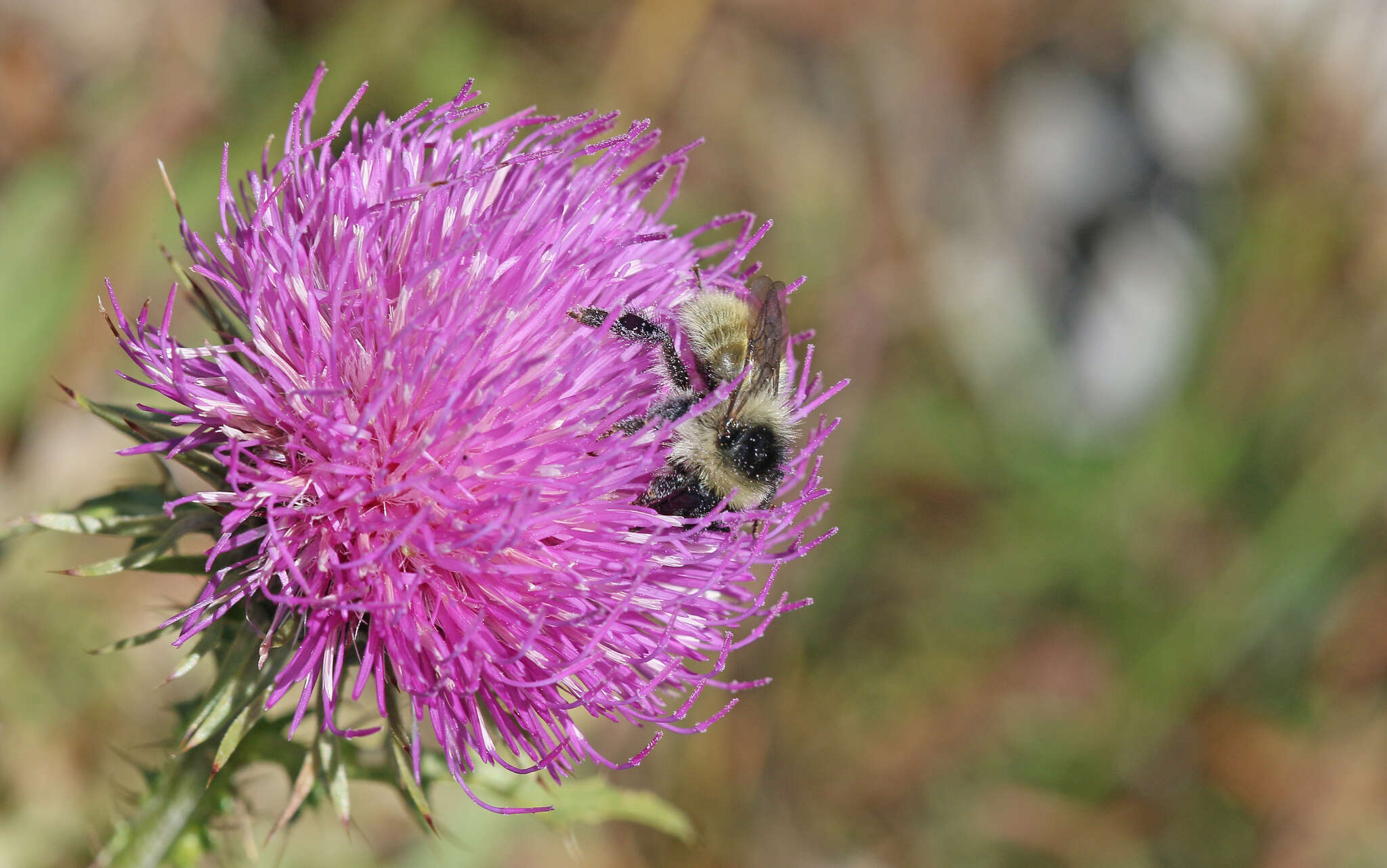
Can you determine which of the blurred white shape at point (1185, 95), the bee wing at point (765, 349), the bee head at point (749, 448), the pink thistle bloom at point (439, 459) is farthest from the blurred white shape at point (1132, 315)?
the pink thistle bloom at point (439, 459)

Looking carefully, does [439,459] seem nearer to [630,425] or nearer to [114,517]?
[630,425]

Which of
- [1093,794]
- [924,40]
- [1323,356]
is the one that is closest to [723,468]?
[1093,794]

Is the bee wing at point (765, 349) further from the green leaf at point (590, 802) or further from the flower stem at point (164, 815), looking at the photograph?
the flower stem at point (164, 815)

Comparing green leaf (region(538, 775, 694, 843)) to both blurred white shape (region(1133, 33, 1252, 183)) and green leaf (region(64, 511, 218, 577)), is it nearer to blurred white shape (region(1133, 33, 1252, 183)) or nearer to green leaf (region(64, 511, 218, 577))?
green leaf (region(64, 511, 218, 577))

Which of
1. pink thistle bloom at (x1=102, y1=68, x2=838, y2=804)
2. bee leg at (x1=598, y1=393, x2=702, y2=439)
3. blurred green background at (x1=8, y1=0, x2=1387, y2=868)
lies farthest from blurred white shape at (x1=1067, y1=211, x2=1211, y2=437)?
pink thistle bloom at (x1=102, y1=68, x2=838, y2=804)

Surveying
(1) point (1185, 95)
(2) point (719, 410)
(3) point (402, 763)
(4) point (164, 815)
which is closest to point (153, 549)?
(3) point (402, 763)

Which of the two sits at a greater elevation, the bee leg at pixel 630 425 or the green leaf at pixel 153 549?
the bee leg at pixel 630 425

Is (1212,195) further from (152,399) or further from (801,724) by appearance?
(152,399)
